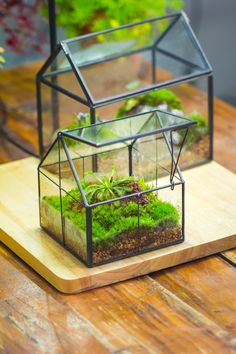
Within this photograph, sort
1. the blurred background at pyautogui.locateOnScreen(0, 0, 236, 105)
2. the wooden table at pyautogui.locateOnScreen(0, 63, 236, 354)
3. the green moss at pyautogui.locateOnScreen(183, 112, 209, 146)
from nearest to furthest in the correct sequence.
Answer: the wooden table at pyautogui.locateOnScreen(0, 63, 236, 354)
the green moss at pyautogui.locateOnScreen(183, 112, 209, 146)
the blurred background at pyautogui.locateOnScreen(0, 0, 236, 105)

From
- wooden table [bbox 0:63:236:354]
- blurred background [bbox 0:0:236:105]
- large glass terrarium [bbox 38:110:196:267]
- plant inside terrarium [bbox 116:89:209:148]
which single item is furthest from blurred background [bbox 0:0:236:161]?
wooden table [bbox 0:63:236:354]

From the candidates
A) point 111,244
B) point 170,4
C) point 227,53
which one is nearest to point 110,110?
point 170,4

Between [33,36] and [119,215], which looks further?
[33,36]

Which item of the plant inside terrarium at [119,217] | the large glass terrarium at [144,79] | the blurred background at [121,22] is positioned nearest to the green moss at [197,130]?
the large glass terrarium at [144,79]

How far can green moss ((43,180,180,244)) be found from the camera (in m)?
2.92

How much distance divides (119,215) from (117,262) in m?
0.13

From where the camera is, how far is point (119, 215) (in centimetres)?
295

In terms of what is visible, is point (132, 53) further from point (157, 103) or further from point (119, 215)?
point (119, 215)

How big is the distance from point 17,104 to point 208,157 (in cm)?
102

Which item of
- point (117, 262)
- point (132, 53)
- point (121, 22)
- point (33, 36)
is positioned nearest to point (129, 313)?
point (117, 262)

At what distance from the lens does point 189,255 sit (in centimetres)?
304

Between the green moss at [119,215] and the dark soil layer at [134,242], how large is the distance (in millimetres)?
16

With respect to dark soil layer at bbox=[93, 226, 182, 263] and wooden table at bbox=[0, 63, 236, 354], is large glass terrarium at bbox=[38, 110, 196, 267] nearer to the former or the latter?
dark soil layer at bbox=[93, 226, 182, 263]

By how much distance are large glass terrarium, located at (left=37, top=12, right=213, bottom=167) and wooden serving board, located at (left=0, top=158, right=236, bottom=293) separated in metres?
0.20
